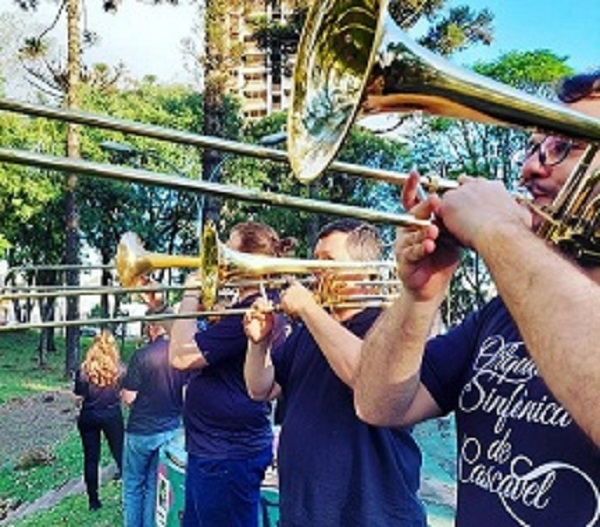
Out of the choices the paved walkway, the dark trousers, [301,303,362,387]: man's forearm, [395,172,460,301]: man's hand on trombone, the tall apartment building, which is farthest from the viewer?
the tall apartment building

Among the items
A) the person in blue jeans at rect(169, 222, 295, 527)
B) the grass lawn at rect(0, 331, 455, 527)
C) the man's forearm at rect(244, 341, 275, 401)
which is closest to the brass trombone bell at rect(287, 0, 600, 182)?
the man's forearm at rect(244, 341, 275, 401)

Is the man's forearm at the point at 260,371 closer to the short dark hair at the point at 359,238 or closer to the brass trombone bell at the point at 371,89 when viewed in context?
the short dark hair at the point at 359,238

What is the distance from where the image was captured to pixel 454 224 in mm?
1373

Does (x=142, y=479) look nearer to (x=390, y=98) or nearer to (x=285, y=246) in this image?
(x=285, y=246)

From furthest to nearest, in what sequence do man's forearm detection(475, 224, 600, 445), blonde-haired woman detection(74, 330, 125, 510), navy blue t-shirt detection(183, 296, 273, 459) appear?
blonde-haired woman detection(74, 330, 125, 510) < navy blue t-shirt detection(183, 296, 273, 459) < man's forearm detection(475, 224, 600, 445)

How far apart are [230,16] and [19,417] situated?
20.9ft

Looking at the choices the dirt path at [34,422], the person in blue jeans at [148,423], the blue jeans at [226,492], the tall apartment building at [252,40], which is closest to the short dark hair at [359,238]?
the blue jeans at [226,492]

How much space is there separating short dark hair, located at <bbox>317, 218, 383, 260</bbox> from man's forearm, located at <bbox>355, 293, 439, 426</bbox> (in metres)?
0.84

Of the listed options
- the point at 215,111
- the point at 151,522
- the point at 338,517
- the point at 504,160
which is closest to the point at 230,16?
the point at 215,111

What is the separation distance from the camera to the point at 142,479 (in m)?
5.07

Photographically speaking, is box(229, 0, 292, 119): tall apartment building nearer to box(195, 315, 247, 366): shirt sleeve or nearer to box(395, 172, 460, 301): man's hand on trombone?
box(195, 315, 247, 366): shirt sleeve

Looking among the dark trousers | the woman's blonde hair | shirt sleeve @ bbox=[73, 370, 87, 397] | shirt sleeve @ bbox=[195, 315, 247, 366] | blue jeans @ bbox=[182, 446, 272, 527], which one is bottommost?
the dark trousers

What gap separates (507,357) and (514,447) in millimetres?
184

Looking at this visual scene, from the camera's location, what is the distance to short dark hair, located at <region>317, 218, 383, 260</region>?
8.85ft
